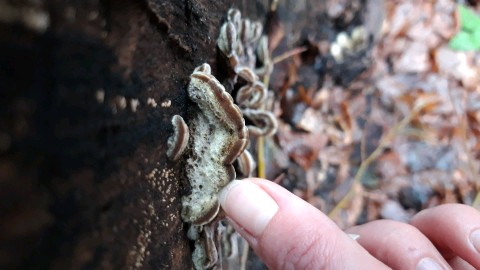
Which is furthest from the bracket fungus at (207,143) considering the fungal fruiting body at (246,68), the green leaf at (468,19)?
the green leaf at (468,19)

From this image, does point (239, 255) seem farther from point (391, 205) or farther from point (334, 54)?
point (334, 54)

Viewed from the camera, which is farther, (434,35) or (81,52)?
(434,35)

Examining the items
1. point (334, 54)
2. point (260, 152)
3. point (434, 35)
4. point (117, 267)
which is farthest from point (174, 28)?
point (434, 35)

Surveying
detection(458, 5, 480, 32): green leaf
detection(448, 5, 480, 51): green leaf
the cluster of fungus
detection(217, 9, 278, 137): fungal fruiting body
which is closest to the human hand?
the cluster of fungus

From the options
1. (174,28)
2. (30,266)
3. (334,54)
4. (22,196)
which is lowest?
(334,54)

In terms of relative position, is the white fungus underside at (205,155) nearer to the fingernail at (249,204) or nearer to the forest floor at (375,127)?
the fingernail at (249,204)

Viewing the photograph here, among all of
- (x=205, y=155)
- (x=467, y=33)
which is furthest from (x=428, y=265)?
(x=467, y=33)
